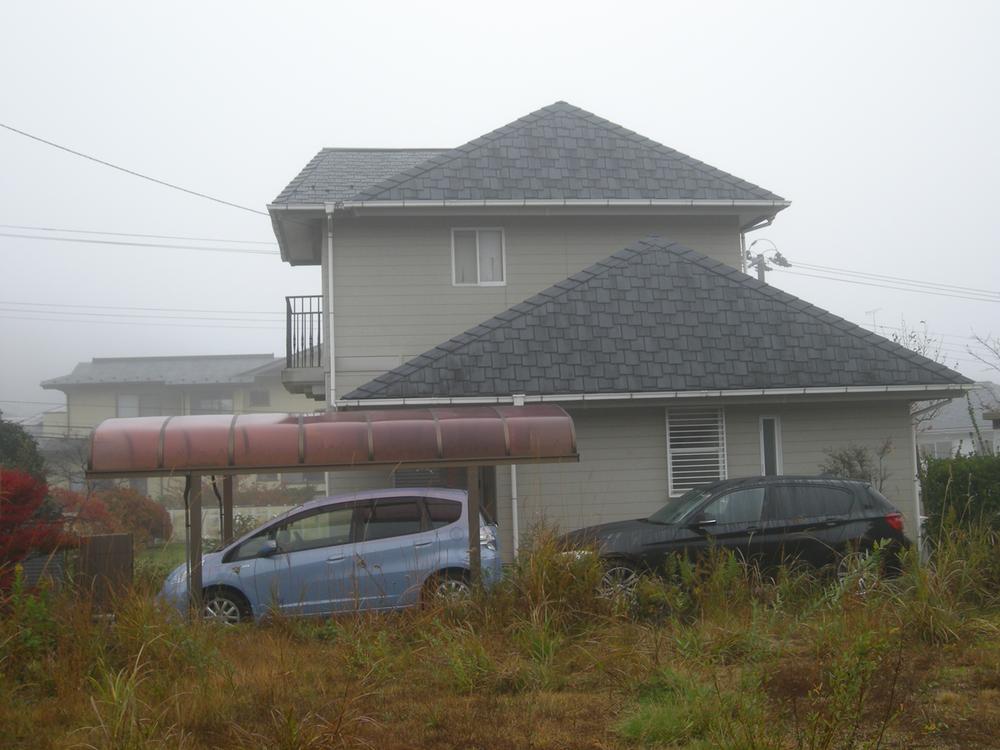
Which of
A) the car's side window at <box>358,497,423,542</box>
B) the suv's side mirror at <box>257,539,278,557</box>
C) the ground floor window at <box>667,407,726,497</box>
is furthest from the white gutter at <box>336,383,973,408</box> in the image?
the suv's side mirror at <box>257,539,278,557</box>

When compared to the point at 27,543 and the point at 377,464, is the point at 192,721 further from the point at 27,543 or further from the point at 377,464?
the point at 377,464

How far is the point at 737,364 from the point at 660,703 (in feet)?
32.1

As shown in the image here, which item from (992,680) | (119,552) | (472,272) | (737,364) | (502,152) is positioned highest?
(502,152)

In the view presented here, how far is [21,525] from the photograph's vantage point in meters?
9.03

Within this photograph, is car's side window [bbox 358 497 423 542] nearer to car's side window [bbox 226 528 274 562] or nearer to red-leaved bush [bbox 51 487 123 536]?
car's side window [bbox 226 528 274 562]

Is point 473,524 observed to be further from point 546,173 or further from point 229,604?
point 546,173

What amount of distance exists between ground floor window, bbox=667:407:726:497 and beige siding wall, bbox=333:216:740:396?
4.65 meters

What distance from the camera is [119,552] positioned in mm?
9461

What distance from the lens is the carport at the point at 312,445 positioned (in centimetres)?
A: 1025

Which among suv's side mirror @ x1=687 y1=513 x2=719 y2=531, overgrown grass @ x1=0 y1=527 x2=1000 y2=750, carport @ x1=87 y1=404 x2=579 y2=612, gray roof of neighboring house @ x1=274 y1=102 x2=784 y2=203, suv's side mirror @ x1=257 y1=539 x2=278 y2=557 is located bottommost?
overgrown grass @ x1=0 y1=527 x2=1000 y2=750

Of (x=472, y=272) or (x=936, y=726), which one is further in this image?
(x=472, y=272)

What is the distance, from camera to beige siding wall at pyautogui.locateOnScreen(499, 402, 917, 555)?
15.4m

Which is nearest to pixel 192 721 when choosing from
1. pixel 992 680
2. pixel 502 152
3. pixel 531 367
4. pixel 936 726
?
pixel 936 726

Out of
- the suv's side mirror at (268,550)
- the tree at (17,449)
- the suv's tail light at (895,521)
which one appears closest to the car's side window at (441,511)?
the suv's side mirror at (268,550)
